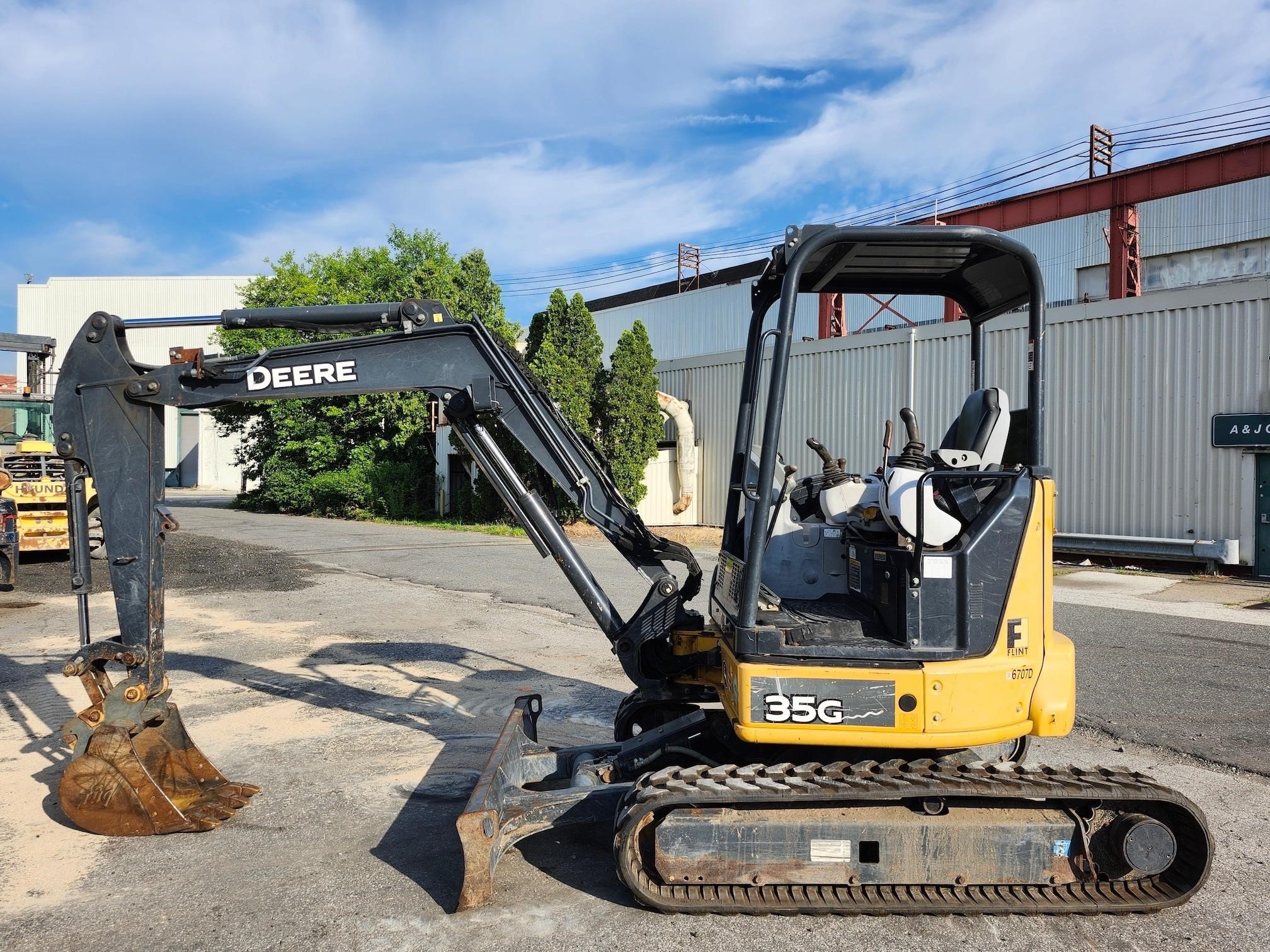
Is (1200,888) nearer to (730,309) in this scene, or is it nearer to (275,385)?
(275,385)

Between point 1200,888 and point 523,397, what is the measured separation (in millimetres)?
4119

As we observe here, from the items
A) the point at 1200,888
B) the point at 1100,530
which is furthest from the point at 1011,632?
the point at 1100,530

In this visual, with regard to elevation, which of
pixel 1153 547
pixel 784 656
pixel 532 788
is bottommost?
pixel 532 788

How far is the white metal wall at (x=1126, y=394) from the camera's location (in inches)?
654

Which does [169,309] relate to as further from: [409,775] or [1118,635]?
[409,775]

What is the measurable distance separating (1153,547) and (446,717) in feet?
47.2

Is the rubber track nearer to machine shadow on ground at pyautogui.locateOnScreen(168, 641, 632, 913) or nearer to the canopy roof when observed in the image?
machine shadow on ground at pyautogui.locateOnScreen(168, 641, 632, 913)

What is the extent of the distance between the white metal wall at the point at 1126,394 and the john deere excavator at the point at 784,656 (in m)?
12.8

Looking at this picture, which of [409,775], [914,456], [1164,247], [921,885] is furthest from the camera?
[1164,247]

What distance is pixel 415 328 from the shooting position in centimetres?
559

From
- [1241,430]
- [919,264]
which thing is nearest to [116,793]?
[919,264]

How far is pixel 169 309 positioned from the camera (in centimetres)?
6116

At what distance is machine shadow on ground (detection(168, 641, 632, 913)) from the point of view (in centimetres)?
484

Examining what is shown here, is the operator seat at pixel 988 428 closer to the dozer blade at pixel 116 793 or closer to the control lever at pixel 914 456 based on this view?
the control lever at pixel 914 456
